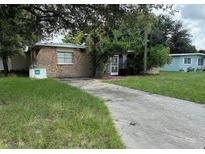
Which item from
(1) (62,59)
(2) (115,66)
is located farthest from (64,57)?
(2) (115,66)

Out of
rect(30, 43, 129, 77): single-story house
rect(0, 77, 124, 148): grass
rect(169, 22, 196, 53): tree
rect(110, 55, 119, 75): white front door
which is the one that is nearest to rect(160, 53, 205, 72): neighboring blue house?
rect(169, 22, 196, 53): tree

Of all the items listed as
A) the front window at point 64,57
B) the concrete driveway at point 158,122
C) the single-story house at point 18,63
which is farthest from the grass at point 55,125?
the single-story house at point 18,63

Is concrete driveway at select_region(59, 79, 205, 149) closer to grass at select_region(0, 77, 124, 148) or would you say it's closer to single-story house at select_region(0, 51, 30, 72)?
grass at select_region(0, 77, 124, 148)

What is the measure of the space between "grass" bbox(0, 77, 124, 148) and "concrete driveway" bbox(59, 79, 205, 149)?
35cm

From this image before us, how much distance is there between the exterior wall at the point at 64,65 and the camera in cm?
2203

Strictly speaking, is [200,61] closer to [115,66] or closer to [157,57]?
[157,57]

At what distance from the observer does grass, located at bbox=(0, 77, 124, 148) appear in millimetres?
5359

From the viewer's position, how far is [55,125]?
6.52 m

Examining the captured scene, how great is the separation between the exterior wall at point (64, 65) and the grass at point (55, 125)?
12588 millimetres

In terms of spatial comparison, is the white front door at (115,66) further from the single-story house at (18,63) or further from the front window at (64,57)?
the single-story house at (18,63)

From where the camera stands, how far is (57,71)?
2264 centimetres

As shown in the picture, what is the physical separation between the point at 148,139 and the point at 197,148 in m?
0.87
